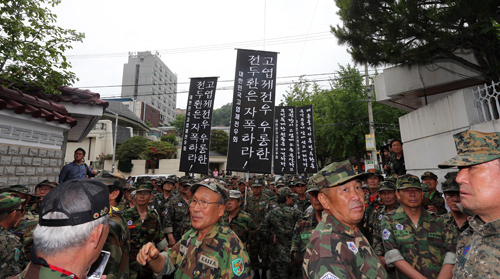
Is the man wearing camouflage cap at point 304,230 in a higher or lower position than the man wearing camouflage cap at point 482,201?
lower

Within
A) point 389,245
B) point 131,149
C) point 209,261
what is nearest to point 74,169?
point 209,261

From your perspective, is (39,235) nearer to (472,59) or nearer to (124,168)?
(472,59)

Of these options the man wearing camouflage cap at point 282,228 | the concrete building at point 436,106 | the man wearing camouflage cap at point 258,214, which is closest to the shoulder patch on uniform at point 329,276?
the man wearing camouflage cap at point 282,228

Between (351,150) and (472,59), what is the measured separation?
14.5 meters

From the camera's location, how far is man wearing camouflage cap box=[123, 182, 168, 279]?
4.03m

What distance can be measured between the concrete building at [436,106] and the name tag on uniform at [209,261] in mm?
5854

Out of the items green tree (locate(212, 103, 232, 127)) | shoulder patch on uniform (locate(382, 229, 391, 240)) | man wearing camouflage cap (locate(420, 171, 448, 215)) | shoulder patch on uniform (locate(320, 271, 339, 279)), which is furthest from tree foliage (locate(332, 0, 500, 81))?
green tree (locate(212, 103, 232, 127))

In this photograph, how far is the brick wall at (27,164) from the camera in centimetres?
533

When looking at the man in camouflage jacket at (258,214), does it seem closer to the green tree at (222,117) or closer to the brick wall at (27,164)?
the brick wall at (27,164)

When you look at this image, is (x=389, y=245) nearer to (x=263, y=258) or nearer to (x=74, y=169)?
(x=263, y=258)

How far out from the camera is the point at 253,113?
21.3ft

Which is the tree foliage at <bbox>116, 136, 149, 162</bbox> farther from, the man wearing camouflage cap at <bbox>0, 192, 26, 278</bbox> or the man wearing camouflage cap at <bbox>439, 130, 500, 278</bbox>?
the man wearing camouflage cap at <bbox>439, 130, 500, 278</bbox>

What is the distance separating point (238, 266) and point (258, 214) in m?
4.67

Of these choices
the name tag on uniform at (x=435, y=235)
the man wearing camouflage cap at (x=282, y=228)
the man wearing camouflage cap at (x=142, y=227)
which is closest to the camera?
the name tag on uniform at (x=435, y=235)
